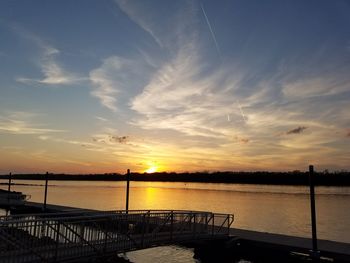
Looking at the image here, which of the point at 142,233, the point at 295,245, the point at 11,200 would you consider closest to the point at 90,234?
the point at 142,233

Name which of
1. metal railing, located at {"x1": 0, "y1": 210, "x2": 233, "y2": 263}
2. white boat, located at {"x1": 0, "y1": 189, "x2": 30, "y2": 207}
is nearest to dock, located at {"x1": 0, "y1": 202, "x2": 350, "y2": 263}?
metal railing, located at {"x1": 0, "y1": 210, "x2": 233, "y2": 263}

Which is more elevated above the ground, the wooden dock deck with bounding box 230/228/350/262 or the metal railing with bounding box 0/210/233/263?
the metal railing with bounding box 0/210/233/263

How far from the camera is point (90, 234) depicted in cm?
1563

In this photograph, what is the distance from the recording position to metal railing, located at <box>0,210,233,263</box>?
1305cm

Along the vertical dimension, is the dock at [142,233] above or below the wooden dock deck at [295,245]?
above

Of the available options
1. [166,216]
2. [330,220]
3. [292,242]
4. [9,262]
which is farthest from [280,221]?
[9,262]

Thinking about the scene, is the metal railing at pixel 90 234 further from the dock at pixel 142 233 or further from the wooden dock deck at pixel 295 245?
the wooden dock deck at pixel 295 245

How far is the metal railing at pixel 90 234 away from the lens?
13047mm

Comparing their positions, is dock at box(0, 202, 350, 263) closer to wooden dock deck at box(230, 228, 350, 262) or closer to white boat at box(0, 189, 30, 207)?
wooden dock deck at box(230, 228, 350, 262)

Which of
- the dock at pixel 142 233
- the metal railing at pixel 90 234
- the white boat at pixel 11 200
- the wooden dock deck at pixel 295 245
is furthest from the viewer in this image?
the white boat at pixel 11 200

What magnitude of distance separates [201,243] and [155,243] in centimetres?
426

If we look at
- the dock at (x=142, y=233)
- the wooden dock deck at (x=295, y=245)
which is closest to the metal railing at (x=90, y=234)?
the dock at (x=142, y=233)

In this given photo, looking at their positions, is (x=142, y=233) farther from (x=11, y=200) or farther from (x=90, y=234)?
(x=11, y=200)

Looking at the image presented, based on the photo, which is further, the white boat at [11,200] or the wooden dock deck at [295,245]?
the white boat at [11,200]
